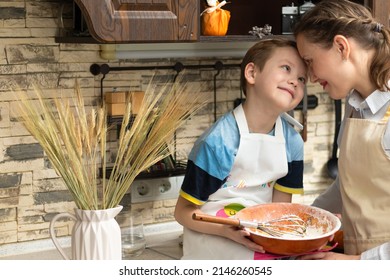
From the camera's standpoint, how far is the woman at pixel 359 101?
6.30ft

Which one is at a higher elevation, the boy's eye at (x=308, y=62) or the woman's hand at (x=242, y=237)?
the boy's eye at (x=308, y=62)

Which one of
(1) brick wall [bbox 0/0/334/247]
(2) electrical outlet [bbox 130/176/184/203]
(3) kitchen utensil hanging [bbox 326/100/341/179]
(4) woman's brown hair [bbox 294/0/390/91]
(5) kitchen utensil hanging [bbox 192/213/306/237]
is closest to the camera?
(5) kitchen utensil hanging [bbox 192/213/306/237]

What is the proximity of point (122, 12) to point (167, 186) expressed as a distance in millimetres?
717

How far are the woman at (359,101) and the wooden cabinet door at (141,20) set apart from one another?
1.09 feet

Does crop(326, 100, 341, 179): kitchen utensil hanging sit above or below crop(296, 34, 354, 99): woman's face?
below

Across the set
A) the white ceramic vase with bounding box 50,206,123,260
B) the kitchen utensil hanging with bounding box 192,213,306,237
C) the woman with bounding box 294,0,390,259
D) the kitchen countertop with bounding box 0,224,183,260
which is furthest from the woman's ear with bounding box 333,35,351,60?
the kitchen countertop with bounding box 0,224,183,260

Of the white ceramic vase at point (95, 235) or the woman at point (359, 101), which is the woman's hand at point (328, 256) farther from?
the white ceramic vase at point (95, 235)

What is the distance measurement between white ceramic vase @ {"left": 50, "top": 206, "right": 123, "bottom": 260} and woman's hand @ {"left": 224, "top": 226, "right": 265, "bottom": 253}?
0.34 meters

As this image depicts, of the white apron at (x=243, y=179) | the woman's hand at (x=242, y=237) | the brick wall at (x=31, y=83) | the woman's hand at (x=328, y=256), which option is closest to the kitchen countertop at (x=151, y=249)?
the brick wall at (x=31, y=83)

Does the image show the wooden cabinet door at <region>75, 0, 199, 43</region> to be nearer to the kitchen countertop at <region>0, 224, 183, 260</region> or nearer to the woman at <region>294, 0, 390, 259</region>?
the woman at <region>294, 0, 390, 259</region>

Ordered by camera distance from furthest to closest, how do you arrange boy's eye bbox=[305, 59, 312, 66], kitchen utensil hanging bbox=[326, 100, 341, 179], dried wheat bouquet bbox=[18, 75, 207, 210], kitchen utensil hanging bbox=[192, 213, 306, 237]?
kitchen utensil hanging bbox=[326, 100, 341, 179], boy's eye bbox=[305, 59, 312, 66], kitchen utensil hanging bbox=[192, 213, 306, 237], dried wheat bouquet bbox=[18, 75, 207, 210]

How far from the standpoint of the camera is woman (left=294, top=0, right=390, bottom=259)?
6.30 ft

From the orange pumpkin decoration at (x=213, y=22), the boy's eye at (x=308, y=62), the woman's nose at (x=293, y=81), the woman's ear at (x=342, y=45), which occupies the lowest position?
the woman's nose at (x=293, y=81)

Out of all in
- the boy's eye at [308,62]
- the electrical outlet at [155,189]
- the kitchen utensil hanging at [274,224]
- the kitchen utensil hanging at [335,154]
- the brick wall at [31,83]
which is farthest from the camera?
the kitchen utensil hanging at [335,154]
